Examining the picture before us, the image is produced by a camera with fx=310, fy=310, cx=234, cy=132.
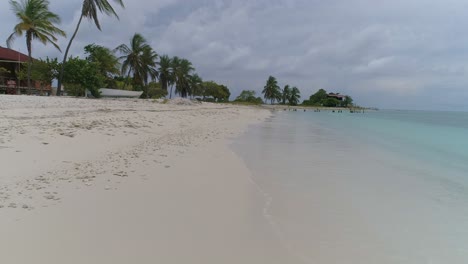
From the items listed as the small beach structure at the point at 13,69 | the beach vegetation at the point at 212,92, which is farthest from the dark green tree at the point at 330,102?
the small beach structure at the point at 13,69

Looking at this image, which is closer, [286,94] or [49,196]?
[49,196]

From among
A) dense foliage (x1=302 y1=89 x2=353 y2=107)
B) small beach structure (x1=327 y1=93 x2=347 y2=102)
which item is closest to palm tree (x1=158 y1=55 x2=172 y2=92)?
dense foliage (x1=302 y1=89 x2=353 y2=107)

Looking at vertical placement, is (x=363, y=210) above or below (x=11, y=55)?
below

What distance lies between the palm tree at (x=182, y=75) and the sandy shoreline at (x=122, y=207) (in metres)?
55.4

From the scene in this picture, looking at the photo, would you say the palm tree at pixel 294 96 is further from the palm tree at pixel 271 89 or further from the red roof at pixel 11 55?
the red roof at pixel 11 55

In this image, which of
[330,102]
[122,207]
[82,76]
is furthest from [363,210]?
[330,102]

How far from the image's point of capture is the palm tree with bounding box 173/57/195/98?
201ft

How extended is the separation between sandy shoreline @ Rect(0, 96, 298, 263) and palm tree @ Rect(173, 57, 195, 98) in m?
55.4

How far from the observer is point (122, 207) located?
363 centimetres

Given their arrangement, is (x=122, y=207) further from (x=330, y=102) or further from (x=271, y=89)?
(x=330, y=102)

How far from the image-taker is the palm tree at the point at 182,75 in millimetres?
61125

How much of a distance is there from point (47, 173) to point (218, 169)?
9.37ft

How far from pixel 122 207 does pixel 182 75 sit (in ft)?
198

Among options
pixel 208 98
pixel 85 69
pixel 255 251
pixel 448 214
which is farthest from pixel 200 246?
pixel 208 98
